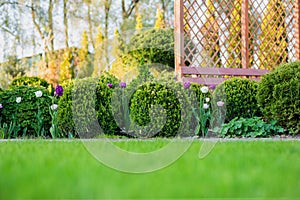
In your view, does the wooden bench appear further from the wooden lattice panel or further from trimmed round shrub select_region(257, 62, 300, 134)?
trimmed round shrub select_region(257, 62, 300, 134)

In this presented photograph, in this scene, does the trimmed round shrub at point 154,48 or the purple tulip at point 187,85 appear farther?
the trimmed round shrub at point 154,48

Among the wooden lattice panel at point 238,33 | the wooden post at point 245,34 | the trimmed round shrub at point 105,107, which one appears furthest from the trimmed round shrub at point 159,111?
the wooden post at point 245,34

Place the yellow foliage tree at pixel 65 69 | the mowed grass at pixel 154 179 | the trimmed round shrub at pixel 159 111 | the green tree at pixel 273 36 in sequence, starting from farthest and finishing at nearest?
the yellow foliage tree at pixel 65 69, the green tree at pixel 273 36, the trimmed round shrub at pixel 159 111, the mowed grass at pixel 154 179

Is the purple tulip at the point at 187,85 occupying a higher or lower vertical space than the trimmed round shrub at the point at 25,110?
higher

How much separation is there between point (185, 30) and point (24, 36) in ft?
29.4

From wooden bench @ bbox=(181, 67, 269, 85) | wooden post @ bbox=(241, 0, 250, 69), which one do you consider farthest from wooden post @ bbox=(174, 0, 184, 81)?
wooden post @ bbox=(241, 0, 250, 69)

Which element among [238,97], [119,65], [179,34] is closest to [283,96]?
[238,97]

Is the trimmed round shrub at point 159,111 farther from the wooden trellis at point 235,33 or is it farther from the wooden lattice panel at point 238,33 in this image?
the wooden lattice panel at point 238,33

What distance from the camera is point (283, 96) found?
541 cm

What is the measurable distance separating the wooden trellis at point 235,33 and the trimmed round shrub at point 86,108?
156 centimetres

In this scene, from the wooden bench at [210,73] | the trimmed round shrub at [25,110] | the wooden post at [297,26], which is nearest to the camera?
the trimmed round shrub at [25,110]

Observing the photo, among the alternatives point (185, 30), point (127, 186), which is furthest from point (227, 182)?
point (185, 30)

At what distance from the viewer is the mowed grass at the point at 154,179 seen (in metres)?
1.61

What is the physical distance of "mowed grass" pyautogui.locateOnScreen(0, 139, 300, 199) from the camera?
5.30ft
